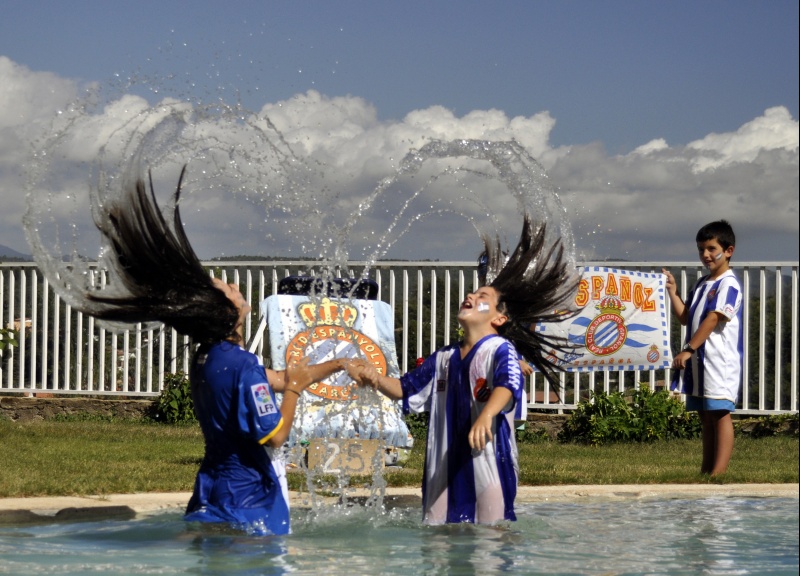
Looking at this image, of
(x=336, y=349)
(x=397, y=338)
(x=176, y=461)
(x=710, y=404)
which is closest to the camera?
(x=710, y=404)

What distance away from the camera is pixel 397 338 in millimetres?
12734

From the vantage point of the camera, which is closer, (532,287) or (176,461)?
(532,287)

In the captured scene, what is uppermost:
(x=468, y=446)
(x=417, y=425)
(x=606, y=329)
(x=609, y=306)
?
(x=609, y=306)

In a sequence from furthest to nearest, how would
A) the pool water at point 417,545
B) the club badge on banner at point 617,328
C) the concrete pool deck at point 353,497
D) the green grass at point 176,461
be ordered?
the club badge on banner at point 617,328 < the green grass at point 176,461 < the concrete pool deck at point 353,497 < the pool water at point 417,545

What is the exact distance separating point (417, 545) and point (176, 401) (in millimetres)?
7733

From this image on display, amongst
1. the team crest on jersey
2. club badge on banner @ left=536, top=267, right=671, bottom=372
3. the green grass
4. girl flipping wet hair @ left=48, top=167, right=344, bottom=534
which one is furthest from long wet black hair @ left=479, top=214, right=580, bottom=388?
club badge on banner @ left=536, top=267, right=671, bottom=372

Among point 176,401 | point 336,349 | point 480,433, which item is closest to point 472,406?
point 480,433

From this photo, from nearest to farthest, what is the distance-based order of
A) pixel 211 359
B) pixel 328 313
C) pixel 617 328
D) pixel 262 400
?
pixel 262 400, pixel 211 359, pixel 328 313, pixel 617 328

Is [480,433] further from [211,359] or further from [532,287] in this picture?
[532,287]

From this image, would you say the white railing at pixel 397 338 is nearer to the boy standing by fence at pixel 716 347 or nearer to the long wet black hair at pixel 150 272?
the boy standing by fence at pixel 716 347

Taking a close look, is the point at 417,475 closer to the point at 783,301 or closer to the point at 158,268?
the point at 158,268

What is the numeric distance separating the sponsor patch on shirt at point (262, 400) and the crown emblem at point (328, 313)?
169 inches

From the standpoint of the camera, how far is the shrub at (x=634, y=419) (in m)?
11.2

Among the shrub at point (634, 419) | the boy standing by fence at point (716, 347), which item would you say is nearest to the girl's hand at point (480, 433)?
the boy standing by fence at point (716, 347)
